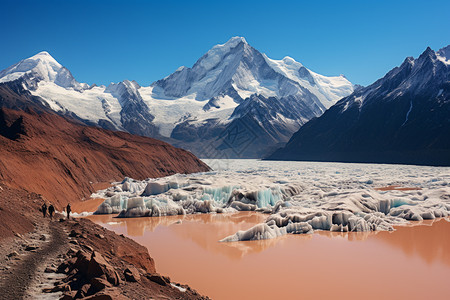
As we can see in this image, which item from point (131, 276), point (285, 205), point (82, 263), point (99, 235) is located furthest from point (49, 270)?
point (285, 205)

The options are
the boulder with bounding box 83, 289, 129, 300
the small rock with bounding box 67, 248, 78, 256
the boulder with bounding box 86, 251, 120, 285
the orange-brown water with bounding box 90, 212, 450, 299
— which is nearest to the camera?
the boulder with bounding box 83, 289, 129, 300

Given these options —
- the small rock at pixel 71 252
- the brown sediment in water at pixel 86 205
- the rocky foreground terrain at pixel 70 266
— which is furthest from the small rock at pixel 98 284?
the brown sediment in water at pixel 86 205

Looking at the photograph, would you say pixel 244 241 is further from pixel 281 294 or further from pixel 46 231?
pixel 46 231

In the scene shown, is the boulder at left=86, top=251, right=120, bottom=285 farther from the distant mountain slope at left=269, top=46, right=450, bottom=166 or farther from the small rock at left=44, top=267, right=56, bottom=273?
the distant mountain slope at left=269, top=46, right=450, bottom=166

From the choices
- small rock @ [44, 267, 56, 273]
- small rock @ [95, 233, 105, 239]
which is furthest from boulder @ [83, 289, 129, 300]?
small rock @ [95, 233, 105, 239]

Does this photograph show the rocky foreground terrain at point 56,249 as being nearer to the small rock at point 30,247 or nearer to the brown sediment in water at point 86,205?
the small rock at point 30,247

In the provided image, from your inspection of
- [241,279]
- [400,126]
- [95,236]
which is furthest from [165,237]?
[400,126]
